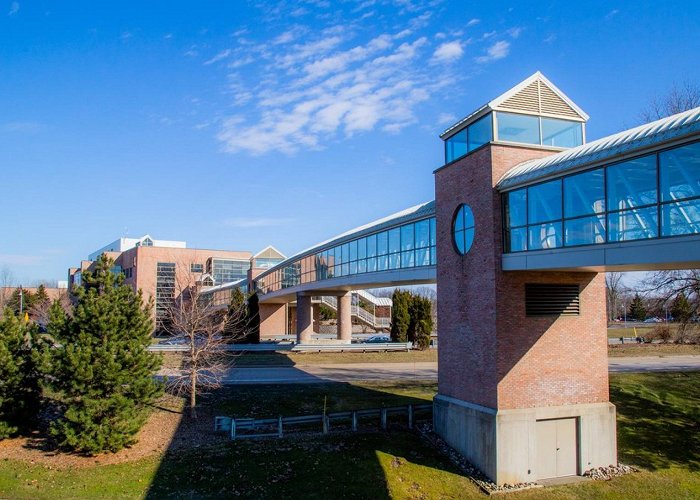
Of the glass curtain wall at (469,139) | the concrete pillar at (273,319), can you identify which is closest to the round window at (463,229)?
the glass curtain wall at (469,139)

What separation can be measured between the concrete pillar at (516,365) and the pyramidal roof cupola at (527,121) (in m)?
0.72

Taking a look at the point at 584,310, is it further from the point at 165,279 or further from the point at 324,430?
the point at 165,279

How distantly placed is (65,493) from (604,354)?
51.2 ft

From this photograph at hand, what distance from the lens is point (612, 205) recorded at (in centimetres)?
1334

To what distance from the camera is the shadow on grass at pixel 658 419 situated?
18.2m

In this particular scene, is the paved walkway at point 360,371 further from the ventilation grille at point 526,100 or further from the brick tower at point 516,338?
the ventilation grille at point 526,100

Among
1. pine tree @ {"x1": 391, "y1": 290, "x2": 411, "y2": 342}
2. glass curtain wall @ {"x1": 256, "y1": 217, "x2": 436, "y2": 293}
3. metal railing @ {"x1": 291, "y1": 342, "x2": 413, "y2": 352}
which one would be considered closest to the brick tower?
glass curtain wall @ {"x1": 256, "y1": 217, "x2": 436, "y2": 293}

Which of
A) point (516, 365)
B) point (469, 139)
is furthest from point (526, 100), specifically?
point (516, 365)

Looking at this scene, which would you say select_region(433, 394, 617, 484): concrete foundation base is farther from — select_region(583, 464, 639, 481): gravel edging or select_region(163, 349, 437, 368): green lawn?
select_region(163, 349, 437, 368): green lawn

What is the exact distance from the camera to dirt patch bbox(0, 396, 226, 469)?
16844 mm

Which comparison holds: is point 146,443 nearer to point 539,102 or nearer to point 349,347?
point 539,102

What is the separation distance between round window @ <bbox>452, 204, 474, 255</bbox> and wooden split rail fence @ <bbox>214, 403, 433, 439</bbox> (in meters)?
6.30

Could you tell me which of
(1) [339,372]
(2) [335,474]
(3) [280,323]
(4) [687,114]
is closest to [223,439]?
(2) [335,474]

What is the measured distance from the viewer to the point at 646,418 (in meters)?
22.0
